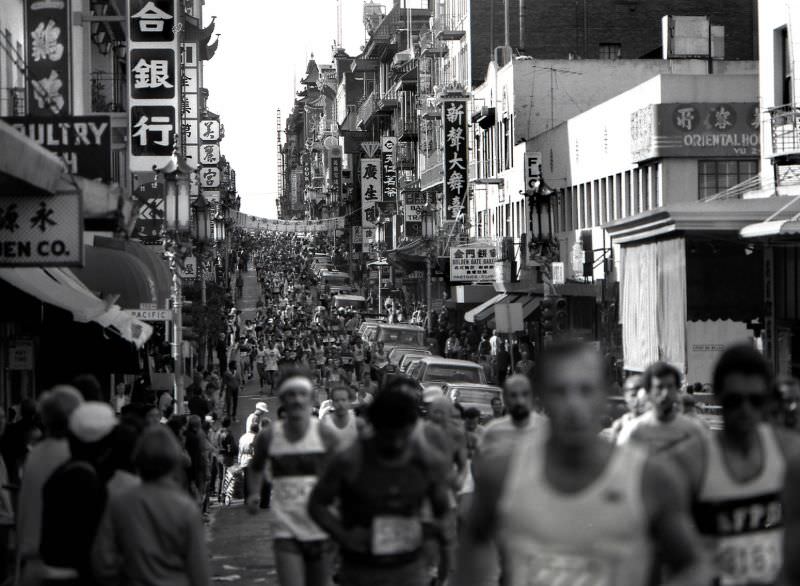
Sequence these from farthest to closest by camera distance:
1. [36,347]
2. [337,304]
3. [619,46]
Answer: [337,304], [619,46], [36,347]

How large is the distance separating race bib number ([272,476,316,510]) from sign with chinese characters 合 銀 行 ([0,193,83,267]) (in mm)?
6006

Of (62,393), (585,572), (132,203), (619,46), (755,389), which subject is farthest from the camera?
(619,46)

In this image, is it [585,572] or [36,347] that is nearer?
[585,572]

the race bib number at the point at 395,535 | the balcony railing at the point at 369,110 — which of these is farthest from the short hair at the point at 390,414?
the balcony railing at the point at 369,110

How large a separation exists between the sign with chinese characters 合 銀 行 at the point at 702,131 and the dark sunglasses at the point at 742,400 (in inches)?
1212

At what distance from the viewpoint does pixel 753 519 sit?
20.9 ft

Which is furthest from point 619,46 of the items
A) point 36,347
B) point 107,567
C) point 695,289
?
point 107,567

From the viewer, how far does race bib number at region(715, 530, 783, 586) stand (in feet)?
21.1

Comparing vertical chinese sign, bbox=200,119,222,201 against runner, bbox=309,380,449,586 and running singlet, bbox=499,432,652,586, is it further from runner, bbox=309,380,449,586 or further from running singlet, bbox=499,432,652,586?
running singlet, bbox=499,432,652,586

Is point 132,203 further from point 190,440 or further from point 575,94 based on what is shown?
point 575,94

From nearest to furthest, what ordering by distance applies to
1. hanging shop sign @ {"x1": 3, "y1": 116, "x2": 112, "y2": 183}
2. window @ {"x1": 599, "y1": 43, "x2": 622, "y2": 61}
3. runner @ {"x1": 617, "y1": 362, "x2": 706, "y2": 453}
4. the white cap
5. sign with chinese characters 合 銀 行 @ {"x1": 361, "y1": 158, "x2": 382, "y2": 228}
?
the white cap → runner @ {"x1": 617, "y1": 362, "x2": 706, "y2": 453} → hanging shop sign @ {"x1": 3, "y1": 116, "x2": 112, "y2": 183} → window @ {"x1": 599, "y1": 43, "x2": 622, "y2": 61} → sign with chinese characters 合 銀 行 @ {"x1": 361, "y1": 158, "x2": 382, "y2": 228}

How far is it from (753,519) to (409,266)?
65.0 m

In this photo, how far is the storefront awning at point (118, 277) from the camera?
25.0m

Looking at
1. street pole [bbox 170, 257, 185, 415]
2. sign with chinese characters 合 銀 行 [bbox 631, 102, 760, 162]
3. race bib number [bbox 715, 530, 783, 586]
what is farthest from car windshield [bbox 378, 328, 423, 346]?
race bib number [bbox 715, 530, 783, 586]
